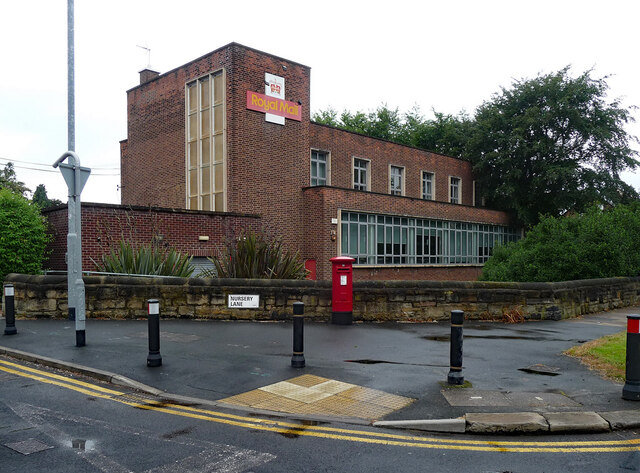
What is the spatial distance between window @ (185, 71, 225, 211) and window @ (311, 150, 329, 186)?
603cm

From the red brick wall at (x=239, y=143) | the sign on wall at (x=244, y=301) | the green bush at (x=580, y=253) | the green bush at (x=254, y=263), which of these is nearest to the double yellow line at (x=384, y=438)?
the sign on wall at (x=244, y=301)

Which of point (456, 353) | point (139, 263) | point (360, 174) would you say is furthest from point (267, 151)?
point (456, 353)

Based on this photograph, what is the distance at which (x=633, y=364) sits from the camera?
6.48m

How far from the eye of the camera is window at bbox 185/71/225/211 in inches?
904

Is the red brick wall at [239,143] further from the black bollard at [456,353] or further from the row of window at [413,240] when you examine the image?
the black bollard at [456,353]

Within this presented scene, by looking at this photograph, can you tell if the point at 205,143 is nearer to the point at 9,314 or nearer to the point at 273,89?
the point at 273,89

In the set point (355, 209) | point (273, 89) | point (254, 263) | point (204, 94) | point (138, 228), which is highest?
point (273, 89)

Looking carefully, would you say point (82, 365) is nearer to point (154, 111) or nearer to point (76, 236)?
point (76, 236)

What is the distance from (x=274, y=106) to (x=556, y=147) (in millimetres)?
21375

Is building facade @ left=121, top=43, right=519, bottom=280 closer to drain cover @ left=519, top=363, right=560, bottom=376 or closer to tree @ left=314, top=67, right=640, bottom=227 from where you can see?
tree @ left=314, top=67, right=640, bottom=227

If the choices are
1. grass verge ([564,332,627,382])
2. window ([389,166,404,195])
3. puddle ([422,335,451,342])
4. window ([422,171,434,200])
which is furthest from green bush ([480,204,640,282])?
window ([422,171,434,200])

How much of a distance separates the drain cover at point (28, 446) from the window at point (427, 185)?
31.3 metres

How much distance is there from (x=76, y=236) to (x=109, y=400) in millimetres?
4835

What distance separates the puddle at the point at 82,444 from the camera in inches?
189
